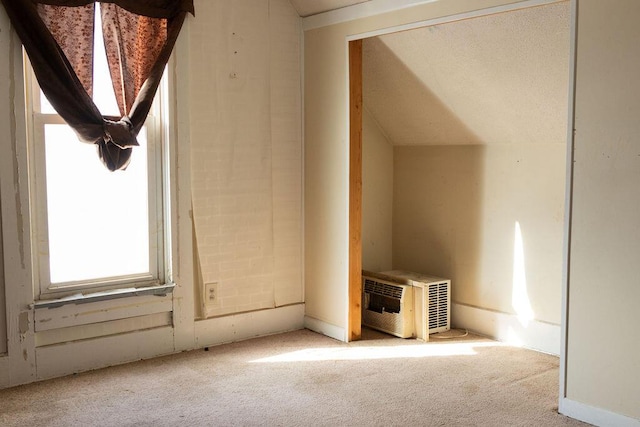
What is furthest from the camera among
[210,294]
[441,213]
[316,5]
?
[441,213]

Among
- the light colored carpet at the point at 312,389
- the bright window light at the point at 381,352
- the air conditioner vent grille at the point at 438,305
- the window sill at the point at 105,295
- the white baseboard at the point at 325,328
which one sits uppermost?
the window sill at the point at 105,295

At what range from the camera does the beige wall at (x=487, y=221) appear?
4.34 metres

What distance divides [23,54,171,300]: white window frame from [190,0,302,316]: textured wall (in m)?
0.20

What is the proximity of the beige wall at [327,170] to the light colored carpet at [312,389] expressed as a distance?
1.34 feet

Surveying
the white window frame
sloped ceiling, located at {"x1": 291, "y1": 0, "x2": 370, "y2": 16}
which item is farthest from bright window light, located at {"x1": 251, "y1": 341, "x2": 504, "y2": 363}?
sloped ceiling, located at {"x1": 291, "y1": 0, "x2": 370, "y2": 16}

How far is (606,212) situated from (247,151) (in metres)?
2.34

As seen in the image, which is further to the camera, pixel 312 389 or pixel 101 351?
pixel 101 351

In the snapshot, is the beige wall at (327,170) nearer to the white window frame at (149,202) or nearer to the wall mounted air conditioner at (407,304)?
the wall mounted air conditioner at (407,304)

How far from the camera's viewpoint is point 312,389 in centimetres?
366

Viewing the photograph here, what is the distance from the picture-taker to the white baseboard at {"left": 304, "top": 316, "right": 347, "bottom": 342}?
4582mm

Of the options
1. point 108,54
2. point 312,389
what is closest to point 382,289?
point 312,389

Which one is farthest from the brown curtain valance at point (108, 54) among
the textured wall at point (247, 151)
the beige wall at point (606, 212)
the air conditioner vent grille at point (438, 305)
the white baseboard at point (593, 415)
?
the white baseboard at point (593, 415)

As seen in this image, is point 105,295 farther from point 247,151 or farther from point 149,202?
point 247,151

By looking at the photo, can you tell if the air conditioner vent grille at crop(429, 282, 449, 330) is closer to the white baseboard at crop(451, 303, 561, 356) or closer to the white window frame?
the white baseboard at crop(451, 303, 561, 356)
